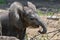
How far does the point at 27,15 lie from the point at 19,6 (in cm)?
25

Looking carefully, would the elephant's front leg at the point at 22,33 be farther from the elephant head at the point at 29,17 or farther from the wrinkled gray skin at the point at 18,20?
the elephant head at the point at 29,17

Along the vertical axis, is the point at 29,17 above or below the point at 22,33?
above

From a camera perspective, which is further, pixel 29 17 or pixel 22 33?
pixel 22 33

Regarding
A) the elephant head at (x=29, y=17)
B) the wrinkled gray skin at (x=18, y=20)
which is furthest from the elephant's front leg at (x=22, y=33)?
the elephant head at (x=29, y=17)

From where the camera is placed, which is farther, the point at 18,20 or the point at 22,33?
the point at 22,33

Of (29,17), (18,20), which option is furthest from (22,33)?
(29,17)

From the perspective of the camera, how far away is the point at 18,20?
5387 millimetres

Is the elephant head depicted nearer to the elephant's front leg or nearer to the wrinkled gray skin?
the wrinkled gray skin

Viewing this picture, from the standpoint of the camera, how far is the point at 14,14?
5.37 m

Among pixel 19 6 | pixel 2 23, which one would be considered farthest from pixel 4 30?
pixel 19 6

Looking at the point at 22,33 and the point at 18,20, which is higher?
the point at 18,20

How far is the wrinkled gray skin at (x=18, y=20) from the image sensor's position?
530 centimetres

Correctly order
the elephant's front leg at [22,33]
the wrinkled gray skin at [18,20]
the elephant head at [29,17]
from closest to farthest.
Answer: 1. the elephant head at [29,17]
2. the wrinkled gray skin at [18,20]
3. the elephant's front leg at [22,33]

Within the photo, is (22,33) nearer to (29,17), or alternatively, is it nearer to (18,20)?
(18,20)
